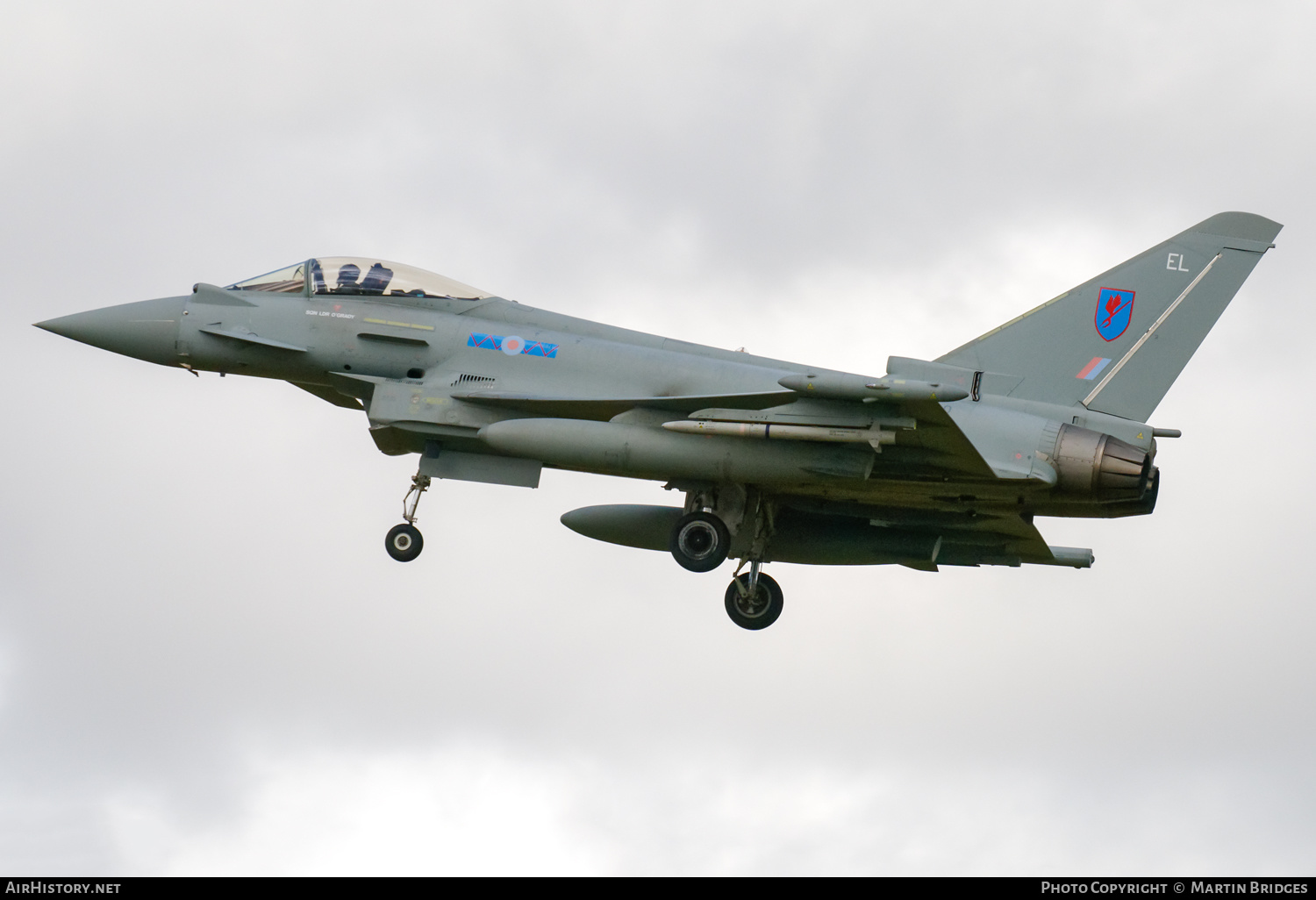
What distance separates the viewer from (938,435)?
17.2 m

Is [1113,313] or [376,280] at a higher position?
[1113,313]

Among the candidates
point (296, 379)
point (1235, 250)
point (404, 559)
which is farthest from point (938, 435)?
point (296, 379)

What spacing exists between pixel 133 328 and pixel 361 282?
283 centimetres

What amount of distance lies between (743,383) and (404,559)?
4.47 m

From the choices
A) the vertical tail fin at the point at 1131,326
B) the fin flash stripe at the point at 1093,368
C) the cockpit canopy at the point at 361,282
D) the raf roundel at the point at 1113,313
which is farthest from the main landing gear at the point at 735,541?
the raf roundel at the point at 1113,313

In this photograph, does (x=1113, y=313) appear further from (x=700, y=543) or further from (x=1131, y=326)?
(x=700, y=543)

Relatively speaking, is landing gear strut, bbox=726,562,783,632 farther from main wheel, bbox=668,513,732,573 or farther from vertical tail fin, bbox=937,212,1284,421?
vertical tail fin, bbox=937,212,1284,421

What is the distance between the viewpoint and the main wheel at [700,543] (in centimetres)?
1884

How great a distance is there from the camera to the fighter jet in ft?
57.9

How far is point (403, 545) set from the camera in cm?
1925

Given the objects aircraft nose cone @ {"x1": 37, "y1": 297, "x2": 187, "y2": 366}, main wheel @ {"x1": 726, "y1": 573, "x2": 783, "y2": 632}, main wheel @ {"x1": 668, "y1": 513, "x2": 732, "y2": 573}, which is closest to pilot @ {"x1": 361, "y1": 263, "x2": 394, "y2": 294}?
aircraft nose cone @ {"x1": 37, "y1": 297, "x2": 187, "y2": 366}

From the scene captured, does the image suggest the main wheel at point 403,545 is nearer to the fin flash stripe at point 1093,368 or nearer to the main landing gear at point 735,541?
the main landing gear at point 735,541

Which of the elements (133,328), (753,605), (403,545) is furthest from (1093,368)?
(133,328)
